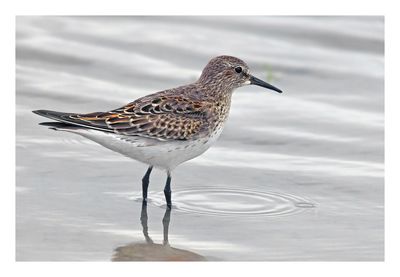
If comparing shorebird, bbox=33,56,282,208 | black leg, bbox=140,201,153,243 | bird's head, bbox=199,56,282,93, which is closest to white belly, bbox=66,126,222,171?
shorebird, bbox=33,56,282,208

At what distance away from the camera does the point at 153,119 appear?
34.4 feet

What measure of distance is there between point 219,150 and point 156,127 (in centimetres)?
207

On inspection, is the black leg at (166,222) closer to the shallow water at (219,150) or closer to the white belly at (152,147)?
the shallow water at (219,150)

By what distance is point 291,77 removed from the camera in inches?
Answer: 600

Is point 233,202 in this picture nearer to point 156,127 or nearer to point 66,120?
point 156,127

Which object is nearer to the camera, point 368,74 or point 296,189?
point 296,189

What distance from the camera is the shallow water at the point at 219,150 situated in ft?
30.9

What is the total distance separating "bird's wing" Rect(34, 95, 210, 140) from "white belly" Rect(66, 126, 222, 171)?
7 centimetres

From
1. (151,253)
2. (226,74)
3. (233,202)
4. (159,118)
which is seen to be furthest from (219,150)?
(151,253)

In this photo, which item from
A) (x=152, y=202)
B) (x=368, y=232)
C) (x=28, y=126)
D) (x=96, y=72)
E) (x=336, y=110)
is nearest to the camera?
(x=368, y=232)

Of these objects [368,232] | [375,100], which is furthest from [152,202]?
[375,100]

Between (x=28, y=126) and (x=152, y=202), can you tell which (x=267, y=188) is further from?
(x=28, y=126)

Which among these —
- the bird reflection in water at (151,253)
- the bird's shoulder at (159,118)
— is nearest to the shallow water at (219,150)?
the bird reflection in water at (151,253)

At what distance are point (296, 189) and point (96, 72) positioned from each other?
16.8ft
